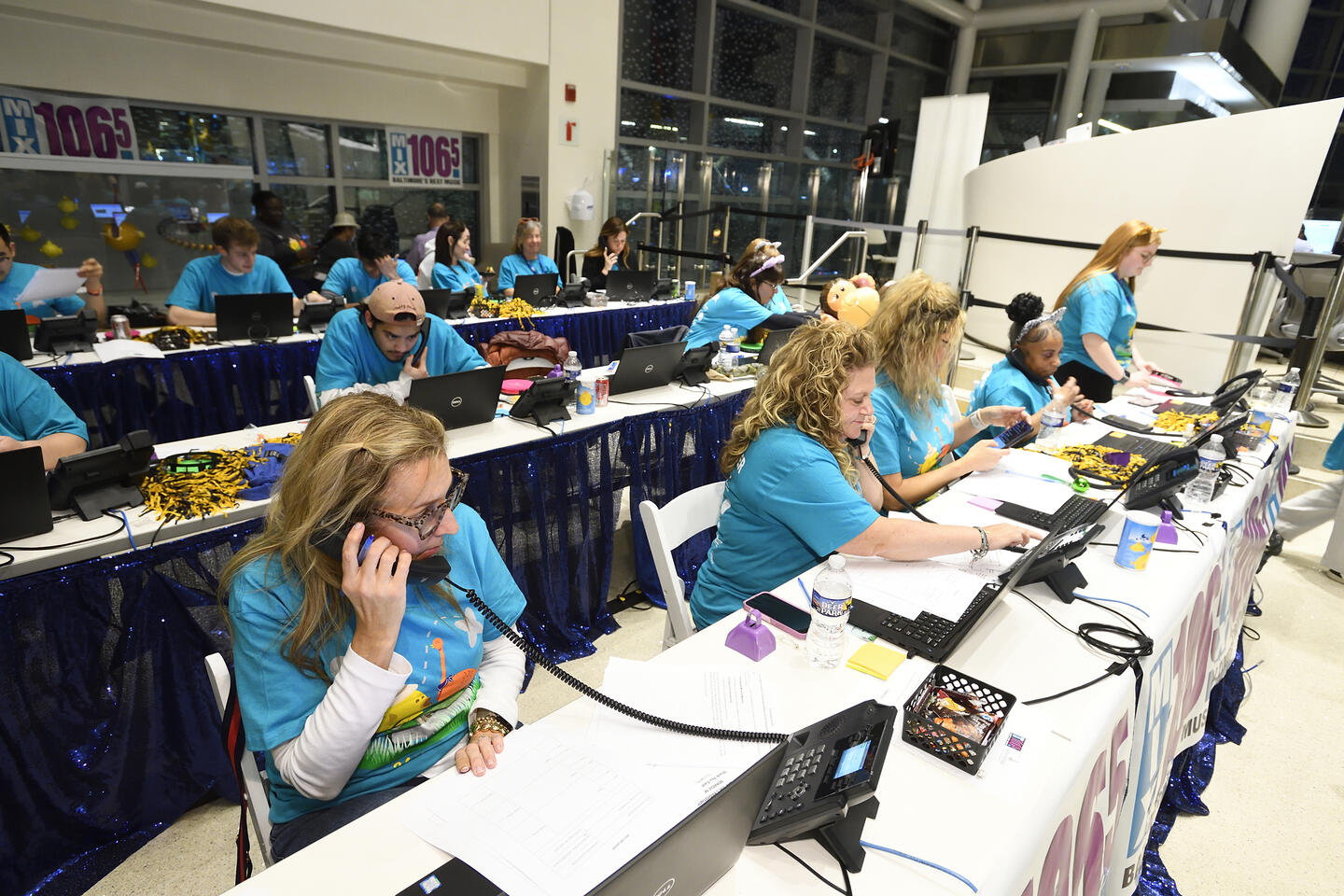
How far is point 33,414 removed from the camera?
7.14 ft

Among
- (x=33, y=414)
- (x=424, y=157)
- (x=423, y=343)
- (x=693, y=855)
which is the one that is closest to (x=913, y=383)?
(x=693, y=855)

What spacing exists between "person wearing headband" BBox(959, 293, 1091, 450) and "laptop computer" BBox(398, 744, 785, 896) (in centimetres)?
234

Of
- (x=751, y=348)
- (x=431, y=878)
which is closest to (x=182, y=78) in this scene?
(x=751, y=348)

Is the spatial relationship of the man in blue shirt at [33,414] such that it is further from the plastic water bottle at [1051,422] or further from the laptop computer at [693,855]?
the plastic water bottle at [1051,422]

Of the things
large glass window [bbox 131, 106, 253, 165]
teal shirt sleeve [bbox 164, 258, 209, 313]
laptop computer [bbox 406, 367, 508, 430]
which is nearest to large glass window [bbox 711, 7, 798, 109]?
large glass window [bbox 131, 106, 253, 165]

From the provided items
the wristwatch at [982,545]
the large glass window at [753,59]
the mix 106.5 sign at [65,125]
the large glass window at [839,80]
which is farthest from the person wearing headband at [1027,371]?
the large glass window at [839,80]

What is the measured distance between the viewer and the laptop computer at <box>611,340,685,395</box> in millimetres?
3246

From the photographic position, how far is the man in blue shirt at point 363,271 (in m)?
4.59

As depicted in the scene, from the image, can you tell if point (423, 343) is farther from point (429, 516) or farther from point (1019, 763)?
point (1019, 763)

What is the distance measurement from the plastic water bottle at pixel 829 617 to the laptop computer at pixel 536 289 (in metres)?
4.48

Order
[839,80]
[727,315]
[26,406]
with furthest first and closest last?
[839,80] → [727,315] → [26,406]

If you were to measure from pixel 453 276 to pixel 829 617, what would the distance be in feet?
16.1

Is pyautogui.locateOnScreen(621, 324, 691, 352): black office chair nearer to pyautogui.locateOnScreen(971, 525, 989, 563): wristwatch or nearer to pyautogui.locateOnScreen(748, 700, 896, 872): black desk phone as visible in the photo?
pyautogui.locateOnScreen(971, 525, 989, 563): wristwatch

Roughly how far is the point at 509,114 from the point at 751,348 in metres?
A: 5.36
